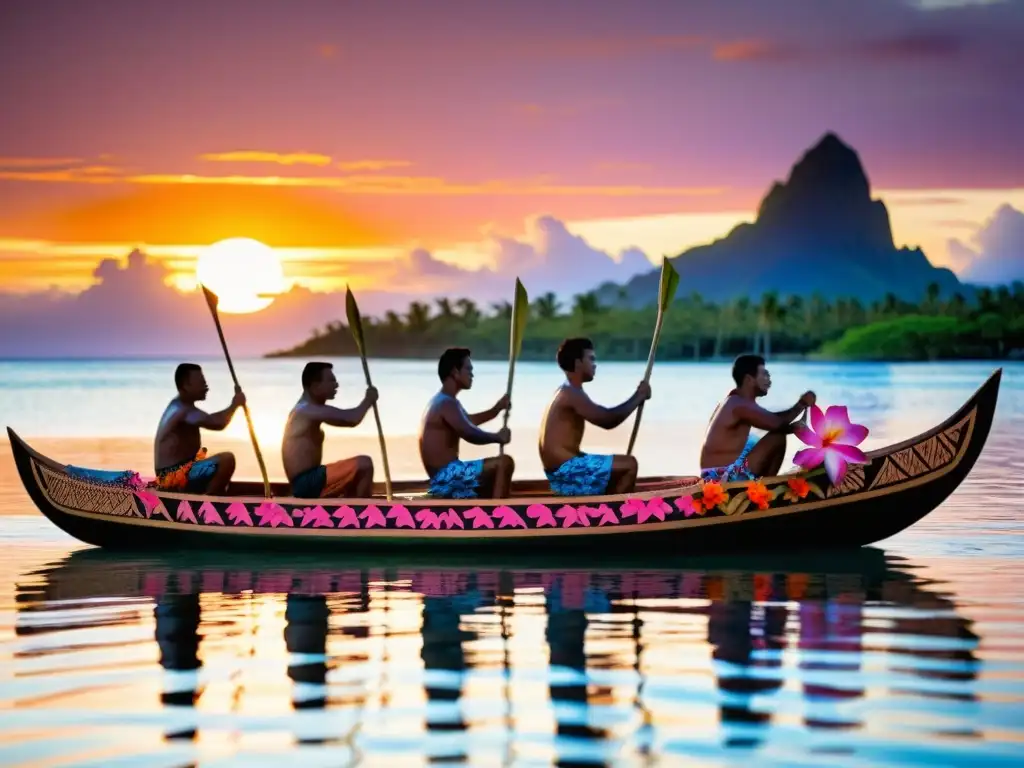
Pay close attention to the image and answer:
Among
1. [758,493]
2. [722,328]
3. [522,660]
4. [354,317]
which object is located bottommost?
[522,660]

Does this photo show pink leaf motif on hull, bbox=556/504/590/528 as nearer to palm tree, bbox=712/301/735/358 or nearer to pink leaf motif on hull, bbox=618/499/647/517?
pink leaf motif on hull, bbox=618/499/647/517

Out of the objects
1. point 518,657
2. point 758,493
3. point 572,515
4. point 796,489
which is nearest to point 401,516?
point 572,515

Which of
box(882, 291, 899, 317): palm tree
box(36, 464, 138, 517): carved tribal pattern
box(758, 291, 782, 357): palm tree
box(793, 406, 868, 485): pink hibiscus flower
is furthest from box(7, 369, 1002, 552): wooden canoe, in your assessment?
box(882, 291, 899, 317): palm tree

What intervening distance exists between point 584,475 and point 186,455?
3.14m

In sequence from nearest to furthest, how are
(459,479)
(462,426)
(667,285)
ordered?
1. (462,426)
2. (459,479)
3. (667,285)

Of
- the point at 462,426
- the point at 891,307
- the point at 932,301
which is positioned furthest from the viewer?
the point at 891,307

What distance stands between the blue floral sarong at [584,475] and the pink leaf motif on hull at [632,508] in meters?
0.21

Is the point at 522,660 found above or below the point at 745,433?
below

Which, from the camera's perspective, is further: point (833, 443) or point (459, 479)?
point (459, 479)

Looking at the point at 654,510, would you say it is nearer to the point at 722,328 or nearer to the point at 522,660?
the point at 522,660

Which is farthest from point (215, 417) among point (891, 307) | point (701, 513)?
point (891, 307)

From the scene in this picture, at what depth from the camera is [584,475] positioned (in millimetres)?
11156

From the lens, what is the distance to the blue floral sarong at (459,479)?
445 inches

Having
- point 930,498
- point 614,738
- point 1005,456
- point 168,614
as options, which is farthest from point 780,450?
point 1005,456
